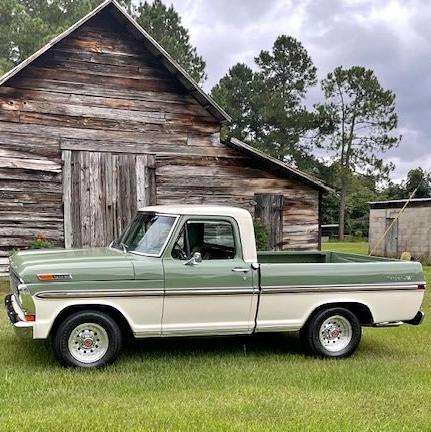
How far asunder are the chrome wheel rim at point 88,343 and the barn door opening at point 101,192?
8.02 meters

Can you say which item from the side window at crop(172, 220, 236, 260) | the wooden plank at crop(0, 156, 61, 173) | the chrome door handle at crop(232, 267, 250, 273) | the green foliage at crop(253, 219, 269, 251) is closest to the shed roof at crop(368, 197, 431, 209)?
the green foliage at crop(253, 219, 269, 251)

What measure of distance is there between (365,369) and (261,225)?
364 inches

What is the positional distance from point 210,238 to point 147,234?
2.60 ft

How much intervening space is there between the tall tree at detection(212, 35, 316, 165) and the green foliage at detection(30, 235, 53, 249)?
35601 mm

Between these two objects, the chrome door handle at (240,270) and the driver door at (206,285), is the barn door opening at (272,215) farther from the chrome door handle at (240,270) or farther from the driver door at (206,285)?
the chrome door handle at (240,270)

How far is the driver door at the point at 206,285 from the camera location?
6930mm

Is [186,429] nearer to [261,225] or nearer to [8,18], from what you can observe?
[261,225]

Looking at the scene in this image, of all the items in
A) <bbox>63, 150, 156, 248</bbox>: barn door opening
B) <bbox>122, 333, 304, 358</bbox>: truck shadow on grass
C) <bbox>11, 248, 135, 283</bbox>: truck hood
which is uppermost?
<bbox>63, 150, 156, 248</bbox>: barn door opening

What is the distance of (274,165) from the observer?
16.1 m

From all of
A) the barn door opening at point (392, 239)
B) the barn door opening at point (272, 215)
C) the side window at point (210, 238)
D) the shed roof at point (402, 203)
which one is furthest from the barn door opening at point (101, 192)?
the barn door opening at point (392, 239)

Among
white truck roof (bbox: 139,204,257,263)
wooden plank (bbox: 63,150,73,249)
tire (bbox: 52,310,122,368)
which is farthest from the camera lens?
wooden plank (bbox: 63,150,73,249)

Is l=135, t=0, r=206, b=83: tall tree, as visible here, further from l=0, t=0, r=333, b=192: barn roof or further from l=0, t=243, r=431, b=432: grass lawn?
l=0, t=243, r=431, b=432: grass lawn

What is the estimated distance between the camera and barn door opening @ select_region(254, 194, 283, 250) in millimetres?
16281

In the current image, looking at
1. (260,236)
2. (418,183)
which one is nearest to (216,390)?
(260,236)
